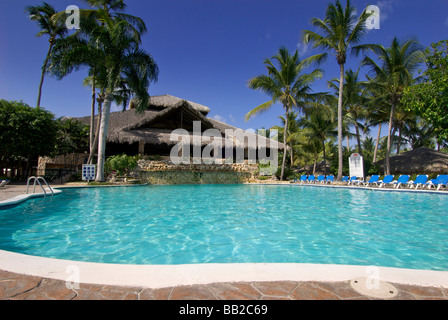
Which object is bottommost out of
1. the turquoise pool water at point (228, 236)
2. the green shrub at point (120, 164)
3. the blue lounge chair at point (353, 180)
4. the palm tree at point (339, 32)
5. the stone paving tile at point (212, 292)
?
the turquoise pool water at point (228, 236)

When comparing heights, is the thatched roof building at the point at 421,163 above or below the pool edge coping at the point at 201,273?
above

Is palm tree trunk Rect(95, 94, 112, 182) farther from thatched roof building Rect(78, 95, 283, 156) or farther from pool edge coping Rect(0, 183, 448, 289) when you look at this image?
pool edge coping Rect(0, 183, 448, 289)

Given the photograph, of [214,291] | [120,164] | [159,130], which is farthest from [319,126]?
[214,291]

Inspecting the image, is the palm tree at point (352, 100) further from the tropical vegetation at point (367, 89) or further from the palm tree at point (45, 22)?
the palm tree at point (45, 22)

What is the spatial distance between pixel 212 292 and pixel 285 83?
58.9ft

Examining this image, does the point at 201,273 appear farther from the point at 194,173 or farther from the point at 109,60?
the point at 194,173

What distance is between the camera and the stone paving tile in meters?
1.50

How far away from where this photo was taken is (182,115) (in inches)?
707

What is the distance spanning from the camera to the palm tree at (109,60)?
1175cm

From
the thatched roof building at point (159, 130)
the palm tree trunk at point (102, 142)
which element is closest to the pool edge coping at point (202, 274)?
the palm tree trunk at point (102, 142)

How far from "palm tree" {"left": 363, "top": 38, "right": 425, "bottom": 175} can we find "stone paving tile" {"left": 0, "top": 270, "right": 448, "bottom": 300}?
18.3m

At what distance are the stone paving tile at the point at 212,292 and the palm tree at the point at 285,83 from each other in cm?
1599

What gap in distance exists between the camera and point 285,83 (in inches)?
688
